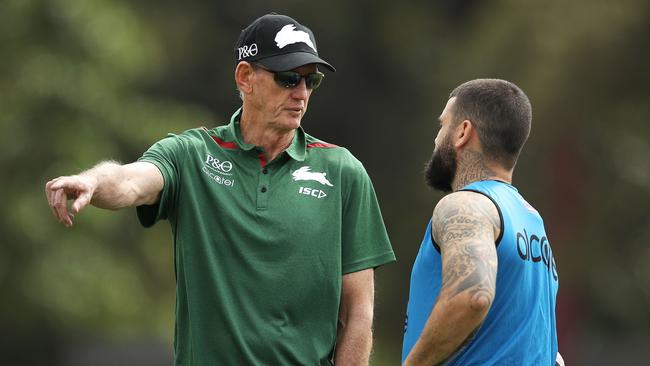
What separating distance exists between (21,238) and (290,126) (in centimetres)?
1255

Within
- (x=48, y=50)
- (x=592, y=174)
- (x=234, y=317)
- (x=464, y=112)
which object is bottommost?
(x=592, y=174)

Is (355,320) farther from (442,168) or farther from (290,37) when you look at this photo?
(290,37)

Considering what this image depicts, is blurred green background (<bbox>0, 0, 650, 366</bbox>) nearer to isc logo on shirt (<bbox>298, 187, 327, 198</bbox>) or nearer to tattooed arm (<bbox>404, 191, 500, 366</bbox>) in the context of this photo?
isc logo on shirt (<bbox>298, 187, 327, 198</bbox>)

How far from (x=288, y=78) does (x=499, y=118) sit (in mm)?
1230

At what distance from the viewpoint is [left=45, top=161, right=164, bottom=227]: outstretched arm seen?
5793mm

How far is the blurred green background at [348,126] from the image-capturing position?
1891 centimetres

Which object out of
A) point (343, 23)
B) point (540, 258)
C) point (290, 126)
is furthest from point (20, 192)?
point (540, 258)

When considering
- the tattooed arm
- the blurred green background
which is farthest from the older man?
the blurred green background

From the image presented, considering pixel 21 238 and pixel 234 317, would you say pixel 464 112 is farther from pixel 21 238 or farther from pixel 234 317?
pixel 21 238

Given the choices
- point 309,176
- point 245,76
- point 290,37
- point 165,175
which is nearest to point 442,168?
point 309,176

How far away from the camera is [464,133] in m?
6.20

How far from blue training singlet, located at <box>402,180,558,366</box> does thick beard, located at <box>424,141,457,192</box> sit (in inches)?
10.7

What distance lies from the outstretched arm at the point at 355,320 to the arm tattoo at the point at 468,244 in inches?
42.2

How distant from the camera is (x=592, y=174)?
24781 millimetres
